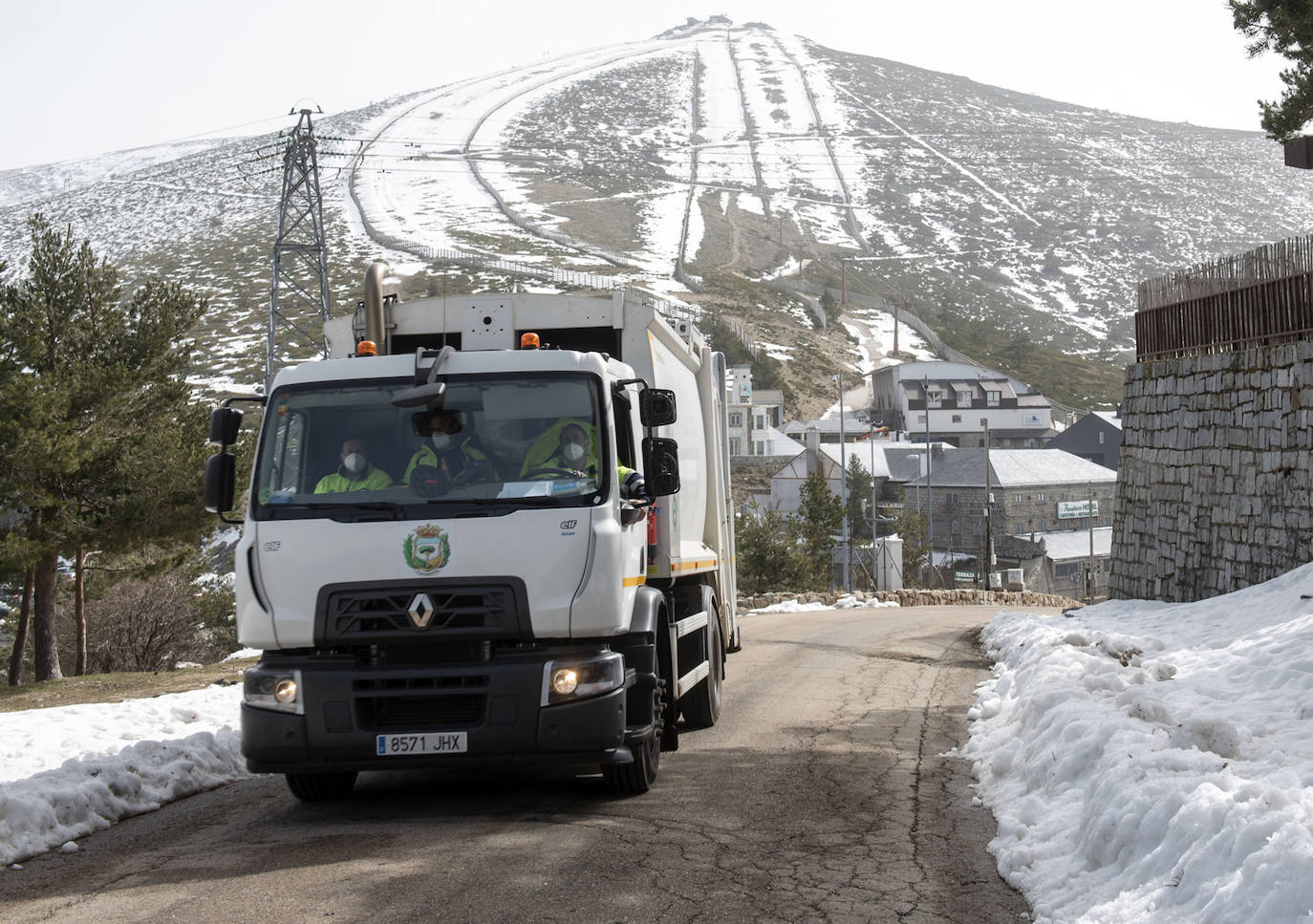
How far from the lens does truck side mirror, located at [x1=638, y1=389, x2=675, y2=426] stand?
802 cm

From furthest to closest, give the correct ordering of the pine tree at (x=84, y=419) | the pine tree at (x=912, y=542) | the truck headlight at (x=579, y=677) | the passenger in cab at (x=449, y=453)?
the pine tree at (x=912, y=542), the pine tree at (x=84, y=419), the passenger in cab at (x=449, y=453), the truck headlight at (x=579, y=677)

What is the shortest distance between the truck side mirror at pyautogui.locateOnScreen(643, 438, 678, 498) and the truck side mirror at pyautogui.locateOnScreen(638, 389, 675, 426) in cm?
7

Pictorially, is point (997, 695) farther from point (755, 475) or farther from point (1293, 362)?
point (755, 475)

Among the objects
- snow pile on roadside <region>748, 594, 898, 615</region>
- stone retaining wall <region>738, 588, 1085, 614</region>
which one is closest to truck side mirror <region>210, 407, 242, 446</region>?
snow pile on roadside <region>748, 594, 898, 615</region>

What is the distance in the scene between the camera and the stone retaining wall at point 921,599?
31469 millimetres

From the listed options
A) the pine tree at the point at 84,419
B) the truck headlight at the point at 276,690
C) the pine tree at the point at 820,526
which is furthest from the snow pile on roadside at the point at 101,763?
the pine tree at the point at 820,526

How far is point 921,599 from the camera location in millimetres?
32969

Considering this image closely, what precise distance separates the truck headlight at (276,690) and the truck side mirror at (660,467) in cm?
236

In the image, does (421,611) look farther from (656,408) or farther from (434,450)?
(656,408)

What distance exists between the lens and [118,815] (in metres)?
7.86

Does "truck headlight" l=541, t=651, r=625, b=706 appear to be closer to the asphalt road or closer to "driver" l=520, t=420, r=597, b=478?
the asphalt road

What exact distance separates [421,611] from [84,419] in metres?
19.4

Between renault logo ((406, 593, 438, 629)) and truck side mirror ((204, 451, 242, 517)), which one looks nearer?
renault logo ((406, 593, 438, 629))

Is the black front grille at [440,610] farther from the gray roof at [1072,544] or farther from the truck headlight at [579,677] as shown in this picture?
the gray roof at [1072,544]
